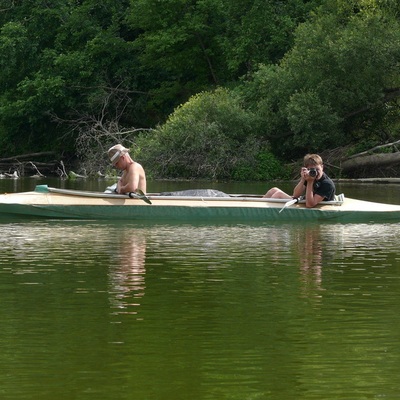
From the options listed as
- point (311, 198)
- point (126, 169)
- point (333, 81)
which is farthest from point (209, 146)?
point (126, 169)

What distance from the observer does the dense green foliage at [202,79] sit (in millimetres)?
37094

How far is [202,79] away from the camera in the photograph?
49062mm

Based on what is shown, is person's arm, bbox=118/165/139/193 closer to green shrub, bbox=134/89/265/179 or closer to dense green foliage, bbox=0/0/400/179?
green shrub, bbox=134/89/265/179

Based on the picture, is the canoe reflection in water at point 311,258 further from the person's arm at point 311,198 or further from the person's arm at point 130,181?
the person's arm at point 130,181

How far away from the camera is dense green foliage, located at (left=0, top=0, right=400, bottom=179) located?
37094mm

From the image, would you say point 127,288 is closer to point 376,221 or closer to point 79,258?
point 79,258

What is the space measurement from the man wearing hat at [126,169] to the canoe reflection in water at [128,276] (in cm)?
264

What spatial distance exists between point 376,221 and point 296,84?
65.8 feet

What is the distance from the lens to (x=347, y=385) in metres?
6.57

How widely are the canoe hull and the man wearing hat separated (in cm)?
20

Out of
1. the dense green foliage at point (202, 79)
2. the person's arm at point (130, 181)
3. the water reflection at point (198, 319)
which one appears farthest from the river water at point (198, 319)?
the dense green foliage at point (202, 79)

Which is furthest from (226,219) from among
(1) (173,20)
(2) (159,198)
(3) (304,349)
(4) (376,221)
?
(1) (173,20)

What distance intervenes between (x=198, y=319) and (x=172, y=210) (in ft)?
30.6

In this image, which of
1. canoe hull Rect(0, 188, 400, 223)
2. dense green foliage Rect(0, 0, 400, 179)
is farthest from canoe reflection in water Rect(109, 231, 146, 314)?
dense green foliage Rect(0, 0, 400, 179)
